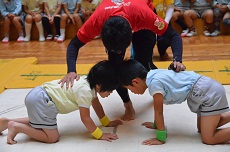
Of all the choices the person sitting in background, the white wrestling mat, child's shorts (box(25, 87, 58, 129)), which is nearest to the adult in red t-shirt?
child's shorts (box(25, 87, 58, 129))

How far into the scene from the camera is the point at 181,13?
14.6 ft

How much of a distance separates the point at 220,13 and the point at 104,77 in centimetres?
301

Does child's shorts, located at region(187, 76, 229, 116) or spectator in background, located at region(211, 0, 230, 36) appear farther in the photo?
spectator in background, located at region(211, 0, 230, 36)

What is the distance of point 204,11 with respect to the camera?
14.6 ft

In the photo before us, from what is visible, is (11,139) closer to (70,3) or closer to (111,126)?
(111,126)

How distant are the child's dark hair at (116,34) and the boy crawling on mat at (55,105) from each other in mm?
142

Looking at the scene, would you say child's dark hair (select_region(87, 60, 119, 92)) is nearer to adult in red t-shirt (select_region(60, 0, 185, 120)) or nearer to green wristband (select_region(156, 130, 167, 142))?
adult in red t-shirt (select_region(60, 0, 185, 120))

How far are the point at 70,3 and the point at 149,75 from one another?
3.18 meters

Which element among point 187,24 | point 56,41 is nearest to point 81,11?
point 56,41

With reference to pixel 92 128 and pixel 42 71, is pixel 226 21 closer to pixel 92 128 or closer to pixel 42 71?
pixel 42 71

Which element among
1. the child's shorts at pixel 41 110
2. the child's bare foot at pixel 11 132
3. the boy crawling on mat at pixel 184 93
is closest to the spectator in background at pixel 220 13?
the boy crawling on mat at pixel 184 93

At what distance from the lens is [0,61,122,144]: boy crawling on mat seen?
180 centimetres

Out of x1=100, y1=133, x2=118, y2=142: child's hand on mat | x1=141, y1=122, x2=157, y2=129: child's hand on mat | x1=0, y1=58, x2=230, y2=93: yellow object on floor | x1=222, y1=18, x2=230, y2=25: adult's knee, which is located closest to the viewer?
x1=100, y1=133, x2=118, y2=142: child's hand on mat

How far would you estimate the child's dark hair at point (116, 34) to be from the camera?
167cm
